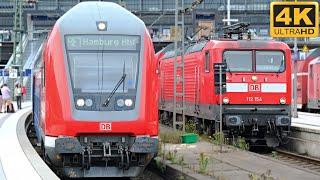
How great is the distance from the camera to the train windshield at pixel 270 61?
18.2 meters

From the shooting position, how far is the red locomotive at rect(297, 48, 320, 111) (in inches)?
1300

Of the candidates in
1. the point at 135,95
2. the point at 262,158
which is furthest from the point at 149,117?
the point at 262,158

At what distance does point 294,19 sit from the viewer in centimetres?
1490

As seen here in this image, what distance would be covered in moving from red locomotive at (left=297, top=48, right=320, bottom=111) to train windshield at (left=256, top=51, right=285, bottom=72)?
14.9m

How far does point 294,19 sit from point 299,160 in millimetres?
3777

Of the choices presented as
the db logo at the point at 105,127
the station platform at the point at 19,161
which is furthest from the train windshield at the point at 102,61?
the station platform at the point at 19,161

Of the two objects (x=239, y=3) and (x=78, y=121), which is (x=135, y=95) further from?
(x=239, y=3)

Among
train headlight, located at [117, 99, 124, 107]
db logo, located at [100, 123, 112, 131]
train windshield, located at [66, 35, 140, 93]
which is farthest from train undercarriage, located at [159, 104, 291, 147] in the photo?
db logo, located at [100, 123, 112, 131]

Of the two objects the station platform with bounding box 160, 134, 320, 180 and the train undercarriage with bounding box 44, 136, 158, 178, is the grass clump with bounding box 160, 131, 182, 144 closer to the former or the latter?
the station platform with bounding box 160, 134, 320, 180

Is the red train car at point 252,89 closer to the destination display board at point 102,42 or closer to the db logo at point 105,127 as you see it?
the destination display board at point 102,42

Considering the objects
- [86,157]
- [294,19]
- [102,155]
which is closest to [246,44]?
[294,19]

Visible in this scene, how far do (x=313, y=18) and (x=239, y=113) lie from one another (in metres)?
4.09

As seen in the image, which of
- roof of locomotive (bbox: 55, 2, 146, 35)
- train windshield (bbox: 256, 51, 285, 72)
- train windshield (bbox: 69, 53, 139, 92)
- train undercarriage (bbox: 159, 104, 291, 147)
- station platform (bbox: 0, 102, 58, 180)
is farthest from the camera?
train windshield (bbox: 256, 51, 285, 72)

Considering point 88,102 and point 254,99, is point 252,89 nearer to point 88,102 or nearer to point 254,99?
point 254,99
